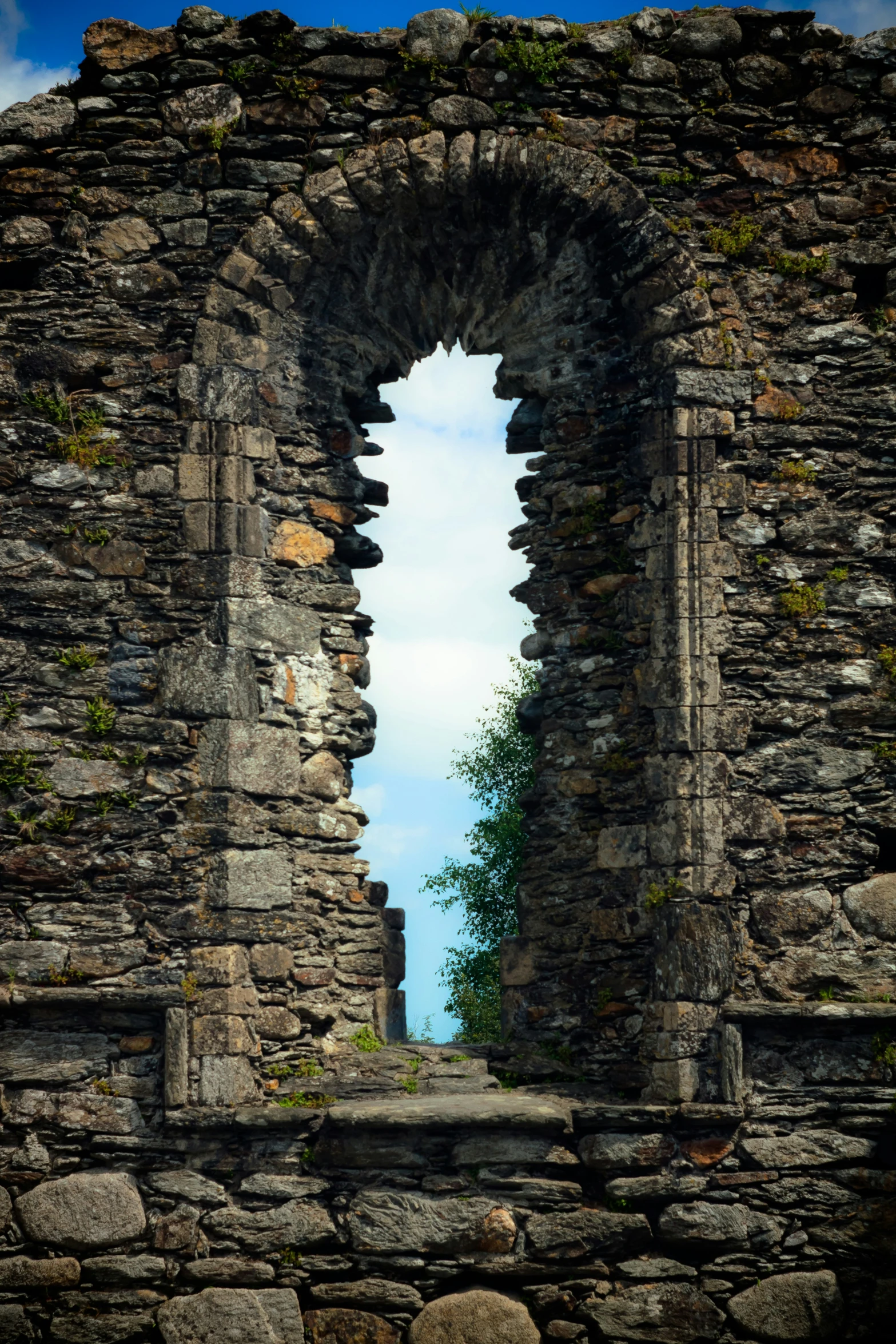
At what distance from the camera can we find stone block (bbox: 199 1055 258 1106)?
6.64 meters

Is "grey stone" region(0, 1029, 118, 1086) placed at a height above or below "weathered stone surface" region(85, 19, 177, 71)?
below

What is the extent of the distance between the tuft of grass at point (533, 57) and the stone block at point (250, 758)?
13.1 ft

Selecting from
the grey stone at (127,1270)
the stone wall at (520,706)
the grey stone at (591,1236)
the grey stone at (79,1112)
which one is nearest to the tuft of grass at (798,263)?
the stone wall at (520,706)

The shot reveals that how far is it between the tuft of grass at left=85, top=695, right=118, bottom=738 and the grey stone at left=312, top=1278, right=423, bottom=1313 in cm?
296

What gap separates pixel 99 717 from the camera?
712 centimetres

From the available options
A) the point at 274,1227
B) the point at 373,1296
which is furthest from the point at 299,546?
the point at 373,1296

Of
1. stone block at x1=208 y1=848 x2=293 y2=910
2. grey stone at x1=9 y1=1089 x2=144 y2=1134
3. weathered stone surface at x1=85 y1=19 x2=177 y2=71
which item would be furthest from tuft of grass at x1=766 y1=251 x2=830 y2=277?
grey stone at x1=9 y1=1089 x2=144 y2=1134

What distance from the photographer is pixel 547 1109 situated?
6.51 meters

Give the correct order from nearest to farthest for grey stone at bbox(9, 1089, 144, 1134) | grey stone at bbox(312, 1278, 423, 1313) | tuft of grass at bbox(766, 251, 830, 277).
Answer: grey stone at bbox(312, 1278, 423, 1313) < grey stone at bbox(9, 1089, 144, 1134) < tuft of grass at bbox(766, 251, 830, 277)

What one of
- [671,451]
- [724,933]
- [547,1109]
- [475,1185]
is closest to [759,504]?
[671,451]

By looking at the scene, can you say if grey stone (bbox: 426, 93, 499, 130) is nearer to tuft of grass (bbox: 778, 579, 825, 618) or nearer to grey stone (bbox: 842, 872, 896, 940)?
tuft of grass (bbox: 778, 579, 825, 618)

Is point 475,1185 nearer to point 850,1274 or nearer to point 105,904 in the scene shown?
point 850,1274

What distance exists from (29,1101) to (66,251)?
4607 millimetres

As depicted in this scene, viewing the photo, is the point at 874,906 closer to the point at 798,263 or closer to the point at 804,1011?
the point at 804,1011
